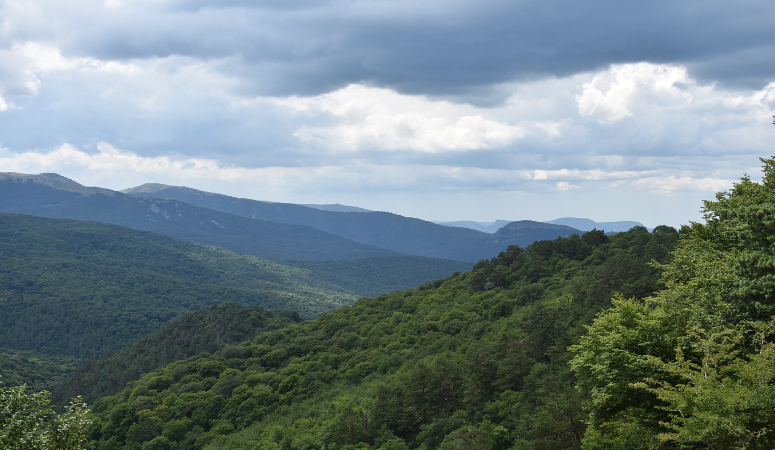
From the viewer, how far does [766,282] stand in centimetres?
2216

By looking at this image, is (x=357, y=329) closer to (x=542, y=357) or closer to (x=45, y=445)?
(x=542, y=357)

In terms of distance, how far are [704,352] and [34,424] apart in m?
25.9

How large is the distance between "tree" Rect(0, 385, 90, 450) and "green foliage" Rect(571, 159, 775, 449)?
21.1 m

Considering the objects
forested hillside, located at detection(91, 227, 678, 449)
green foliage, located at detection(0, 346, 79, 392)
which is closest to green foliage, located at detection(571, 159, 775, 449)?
forested hillside, located at detection(91, 227, 678, 449)

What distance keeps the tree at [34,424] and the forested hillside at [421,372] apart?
22476mm

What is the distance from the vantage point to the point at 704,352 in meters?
23.0

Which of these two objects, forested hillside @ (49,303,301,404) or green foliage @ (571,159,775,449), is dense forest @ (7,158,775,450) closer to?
green foliage @ (571,159,775,449)

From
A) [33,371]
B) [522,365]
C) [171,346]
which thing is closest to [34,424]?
[522,365]

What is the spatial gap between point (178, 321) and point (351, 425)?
346 ft

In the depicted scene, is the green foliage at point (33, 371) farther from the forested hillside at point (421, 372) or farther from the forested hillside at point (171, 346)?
the forested hillside at point (421, 372)

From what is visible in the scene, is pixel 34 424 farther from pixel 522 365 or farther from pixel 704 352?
pixel 522 365

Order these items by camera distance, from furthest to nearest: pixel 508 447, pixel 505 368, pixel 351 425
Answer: pixel 351 425
pixel 505 368
pixel 508 447

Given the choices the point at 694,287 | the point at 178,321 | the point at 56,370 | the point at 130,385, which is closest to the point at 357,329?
the point at 130,385

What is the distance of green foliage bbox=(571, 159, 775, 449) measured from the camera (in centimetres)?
1795
